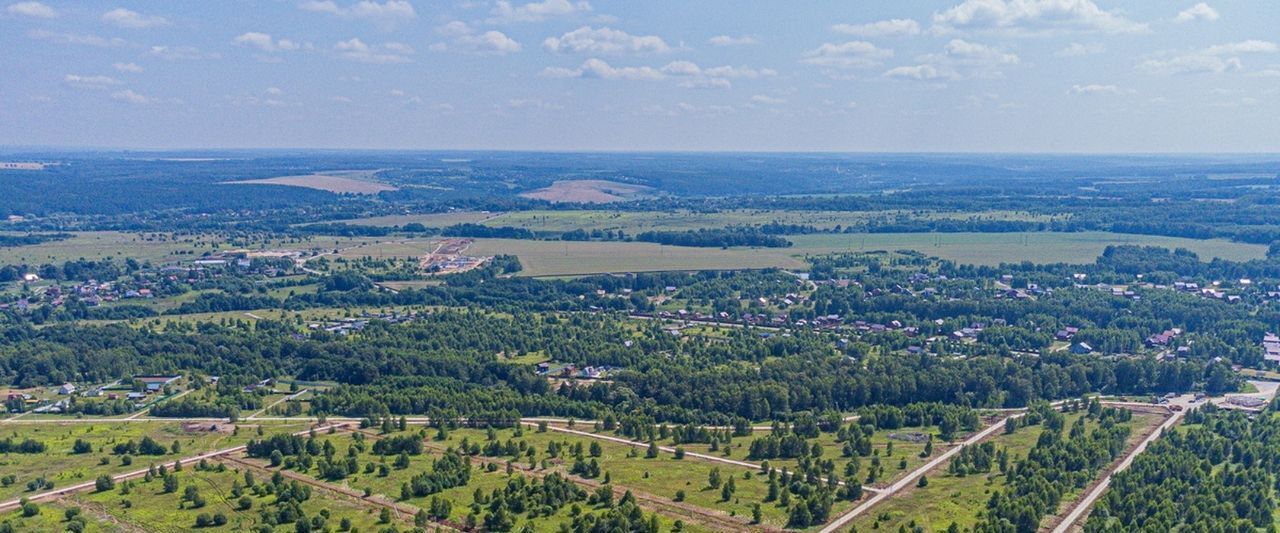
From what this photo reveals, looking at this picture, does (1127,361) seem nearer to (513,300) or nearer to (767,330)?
(767,330)

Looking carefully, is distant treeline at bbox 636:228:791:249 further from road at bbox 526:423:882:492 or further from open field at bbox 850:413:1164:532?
open field at bbox 850:413:1164:532

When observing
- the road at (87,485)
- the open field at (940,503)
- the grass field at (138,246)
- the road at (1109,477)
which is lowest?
the grass field at (138,246)

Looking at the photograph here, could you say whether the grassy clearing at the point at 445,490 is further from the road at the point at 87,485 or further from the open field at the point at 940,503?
the open field at the point at 940,503

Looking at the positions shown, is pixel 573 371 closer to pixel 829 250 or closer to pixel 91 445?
pixel 91 445

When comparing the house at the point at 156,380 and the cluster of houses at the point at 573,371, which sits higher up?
the cluster of houses at the point at 573,371

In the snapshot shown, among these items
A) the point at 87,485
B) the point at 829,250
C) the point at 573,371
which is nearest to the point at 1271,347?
the point at 573,371

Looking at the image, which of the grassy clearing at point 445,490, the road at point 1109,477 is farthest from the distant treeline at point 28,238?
the road at point 1109,477

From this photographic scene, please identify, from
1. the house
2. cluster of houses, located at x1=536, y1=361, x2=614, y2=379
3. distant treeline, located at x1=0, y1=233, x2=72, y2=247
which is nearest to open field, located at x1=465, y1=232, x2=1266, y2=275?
cluster of houses, located at x1=536, y1=361, x2=614, y2=379
